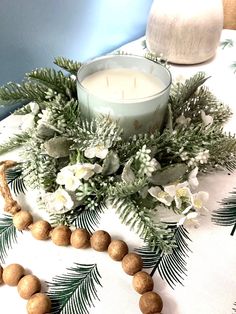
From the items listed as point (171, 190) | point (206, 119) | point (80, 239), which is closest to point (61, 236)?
point (80, 239)

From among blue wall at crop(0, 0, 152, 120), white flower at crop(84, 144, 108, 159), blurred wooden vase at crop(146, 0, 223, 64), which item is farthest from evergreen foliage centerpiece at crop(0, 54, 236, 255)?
blurred wooden vase at crop(146, 0, 223, 64)

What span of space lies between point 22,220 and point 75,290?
10cm

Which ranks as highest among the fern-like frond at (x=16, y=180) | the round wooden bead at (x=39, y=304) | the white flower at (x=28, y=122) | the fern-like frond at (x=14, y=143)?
the white flower at (x=28, y=122)

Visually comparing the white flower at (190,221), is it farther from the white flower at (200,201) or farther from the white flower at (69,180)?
the white flower at (69,180)

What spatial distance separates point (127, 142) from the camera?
45 centimetres

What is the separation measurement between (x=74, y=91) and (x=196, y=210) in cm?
22

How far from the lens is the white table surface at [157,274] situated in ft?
1.14

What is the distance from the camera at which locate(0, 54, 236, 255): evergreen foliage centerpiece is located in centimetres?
41

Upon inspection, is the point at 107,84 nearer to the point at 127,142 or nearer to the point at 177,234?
the point at 127,142

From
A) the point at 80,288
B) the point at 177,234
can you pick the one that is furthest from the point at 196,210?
the point at 80,288

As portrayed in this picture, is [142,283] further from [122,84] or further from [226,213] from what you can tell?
[122,84]

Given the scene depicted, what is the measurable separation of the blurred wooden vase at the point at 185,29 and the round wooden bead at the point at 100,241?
458 millimetres

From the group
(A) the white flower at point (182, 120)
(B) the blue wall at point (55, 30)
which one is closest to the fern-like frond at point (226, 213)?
(A) the white flower at point (182, 120)

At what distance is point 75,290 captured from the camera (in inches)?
14.1
